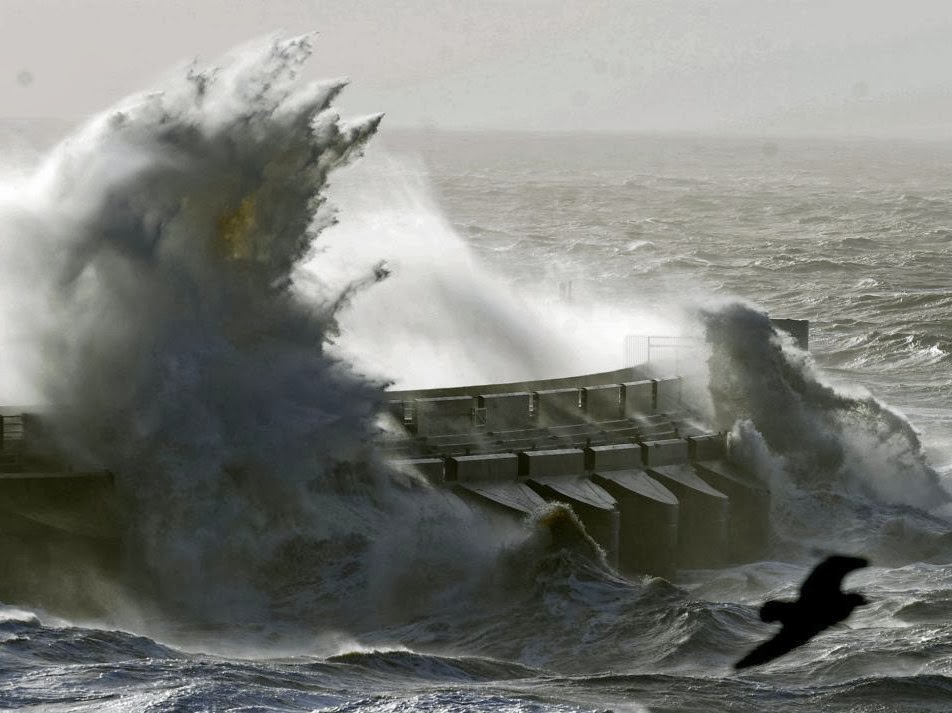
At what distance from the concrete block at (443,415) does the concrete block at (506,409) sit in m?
0.25

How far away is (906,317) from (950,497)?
25985 mm

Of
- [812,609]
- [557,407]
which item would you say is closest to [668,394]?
[557,407]

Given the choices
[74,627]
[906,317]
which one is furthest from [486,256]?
[74,627]

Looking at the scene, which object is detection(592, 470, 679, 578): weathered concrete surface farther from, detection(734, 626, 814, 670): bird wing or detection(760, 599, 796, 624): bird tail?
detection(734, 626, 814, 670): bird wing

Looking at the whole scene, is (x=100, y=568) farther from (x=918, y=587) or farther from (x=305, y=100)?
(x=918, y=587)

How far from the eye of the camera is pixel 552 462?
82.0 feet

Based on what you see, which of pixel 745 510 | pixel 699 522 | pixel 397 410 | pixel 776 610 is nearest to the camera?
pixel 776 610

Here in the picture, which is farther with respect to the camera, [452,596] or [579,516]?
[579,516]

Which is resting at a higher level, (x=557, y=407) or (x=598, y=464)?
(x=557, y=407)

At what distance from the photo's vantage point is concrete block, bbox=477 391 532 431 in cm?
2573

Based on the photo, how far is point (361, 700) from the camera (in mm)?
17172

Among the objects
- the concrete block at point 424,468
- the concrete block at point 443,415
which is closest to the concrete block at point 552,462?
the concrete block at point 443,415

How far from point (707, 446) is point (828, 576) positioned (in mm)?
2715

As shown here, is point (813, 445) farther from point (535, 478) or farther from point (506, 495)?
point (506, 495)
